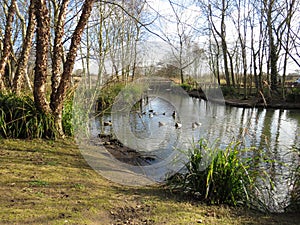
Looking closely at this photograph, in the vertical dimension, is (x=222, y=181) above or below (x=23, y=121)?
below

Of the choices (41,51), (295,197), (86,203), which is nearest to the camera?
(86,203)

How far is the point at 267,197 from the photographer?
2.46m

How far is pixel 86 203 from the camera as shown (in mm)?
1941

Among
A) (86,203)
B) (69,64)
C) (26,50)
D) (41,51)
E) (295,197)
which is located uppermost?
Answer: (26,50)

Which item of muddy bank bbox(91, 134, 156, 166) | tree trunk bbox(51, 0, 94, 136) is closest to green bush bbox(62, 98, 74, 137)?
tree trunk bbox(51, 0, 94, 136)

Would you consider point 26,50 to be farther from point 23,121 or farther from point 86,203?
point 86,203

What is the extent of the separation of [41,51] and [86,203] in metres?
2.37

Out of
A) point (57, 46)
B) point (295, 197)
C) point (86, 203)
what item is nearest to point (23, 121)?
point (57, 46)

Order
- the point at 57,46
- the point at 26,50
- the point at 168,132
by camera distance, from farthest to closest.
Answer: the point at 168,132
the point at 26,50
the point at 57,46

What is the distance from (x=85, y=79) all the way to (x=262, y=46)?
10.8 metres

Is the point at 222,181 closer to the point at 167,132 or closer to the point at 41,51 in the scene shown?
the point at 41,51

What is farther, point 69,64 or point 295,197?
point 69,64

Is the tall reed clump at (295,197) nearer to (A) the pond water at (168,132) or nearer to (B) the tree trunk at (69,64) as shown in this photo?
(A) the pond water at (168,132)

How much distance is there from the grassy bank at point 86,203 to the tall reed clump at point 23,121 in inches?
39.2
